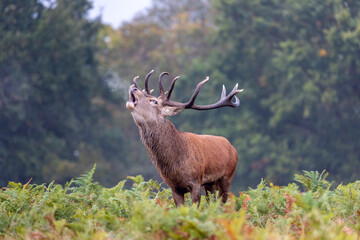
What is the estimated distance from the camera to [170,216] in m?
6.50

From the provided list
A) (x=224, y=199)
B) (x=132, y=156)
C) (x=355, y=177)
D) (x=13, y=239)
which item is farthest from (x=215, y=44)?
(x=13, y=239)

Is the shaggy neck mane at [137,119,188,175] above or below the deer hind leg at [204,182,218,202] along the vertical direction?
above

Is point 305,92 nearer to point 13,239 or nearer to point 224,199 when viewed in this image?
point 224,199

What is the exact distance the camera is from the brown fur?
873cm

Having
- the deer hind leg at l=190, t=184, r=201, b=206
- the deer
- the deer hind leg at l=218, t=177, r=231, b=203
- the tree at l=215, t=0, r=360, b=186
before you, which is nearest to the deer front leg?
the deer

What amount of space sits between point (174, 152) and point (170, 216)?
2385 mm

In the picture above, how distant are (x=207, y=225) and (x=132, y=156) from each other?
3250cm

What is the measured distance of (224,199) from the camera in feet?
31.9

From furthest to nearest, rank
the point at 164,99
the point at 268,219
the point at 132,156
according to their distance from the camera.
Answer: the point at 132,156 < the point at 164,99 < the point at 268,219

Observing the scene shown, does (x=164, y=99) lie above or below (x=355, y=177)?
above

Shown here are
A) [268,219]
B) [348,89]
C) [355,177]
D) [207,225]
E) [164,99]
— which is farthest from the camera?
[348,89]

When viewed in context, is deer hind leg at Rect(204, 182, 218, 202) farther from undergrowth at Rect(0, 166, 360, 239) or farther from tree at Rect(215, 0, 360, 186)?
tree at Rect(215, 0, 360, 186)

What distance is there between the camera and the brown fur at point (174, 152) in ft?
28.6

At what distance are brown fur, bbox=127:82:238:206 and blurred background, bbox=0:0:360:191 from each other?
2130 cm
